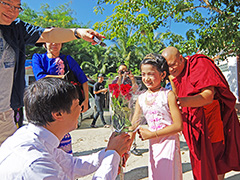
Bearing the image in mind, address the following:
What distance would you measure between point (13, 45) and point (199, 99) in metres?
1.73

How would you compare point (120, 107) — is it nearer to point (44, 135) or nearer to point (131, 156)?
point (44, 135)

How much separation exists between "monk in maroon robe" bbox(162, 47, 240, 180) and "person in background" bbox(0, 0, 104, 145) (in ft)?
3.66

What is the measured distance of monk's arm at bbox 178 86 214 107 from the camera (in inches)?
78.1

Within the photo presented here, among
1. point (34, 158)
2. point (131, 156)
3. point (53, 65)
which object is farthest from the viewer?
point (131, 156)

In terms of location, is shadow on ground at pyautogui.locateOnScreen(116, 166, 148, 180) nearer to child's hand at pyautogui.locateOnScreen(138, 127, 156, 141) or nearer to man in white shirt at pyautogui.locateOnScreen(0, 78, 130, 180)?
child's hand at pyautogui.locateOnScreen(138, 127, 156, 141)

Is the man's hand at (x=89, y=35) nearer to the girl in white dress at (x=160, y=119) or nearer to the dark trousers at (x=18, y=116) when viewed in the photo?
the girl in white dress at (x=160, y=119)

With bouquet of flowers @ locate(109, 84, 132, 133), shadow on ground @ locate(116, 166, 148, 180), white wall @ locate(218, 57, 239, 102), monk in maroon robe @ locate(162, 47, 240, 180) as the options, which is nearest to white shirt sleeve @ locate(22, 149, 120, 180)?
bouquet of flowers @ locate(109, 84, 132, 133)

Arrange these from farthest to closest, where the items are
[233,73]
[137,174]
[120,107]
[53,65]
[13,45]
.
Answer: [233,73], [137,174], [53,65], [13,45], [120,107]

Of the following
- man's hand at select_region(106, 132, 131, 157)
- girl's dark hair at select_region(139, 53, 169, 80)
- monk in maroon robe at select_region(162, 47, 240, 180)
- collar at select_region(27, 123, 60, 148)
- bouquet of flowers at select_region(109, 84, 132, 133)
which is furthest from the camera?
monk in maroon robe at select_region(162, 47, 240, 180)

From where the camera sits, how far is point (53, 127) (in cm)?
105

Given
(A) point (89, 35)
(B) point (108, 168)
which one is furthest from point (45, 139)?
(A) point (89, 35)

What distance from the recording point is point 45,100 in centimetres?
100

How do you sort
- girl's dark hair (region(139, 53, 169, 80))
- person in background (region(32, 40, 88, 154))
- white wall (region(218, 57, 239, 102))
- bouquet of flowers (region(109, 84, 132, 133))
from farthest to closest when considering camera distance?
white wall (region(218, 57, 239, 102)), person in background (region(32, 40, 88, 154)), girl's dark hair (region(139, 53, 169, 80)), bouquet of flowers (region(109, 84, 132, 133))

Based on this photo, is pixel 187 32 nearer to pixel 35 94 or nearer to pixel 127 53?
pixel 35 94
